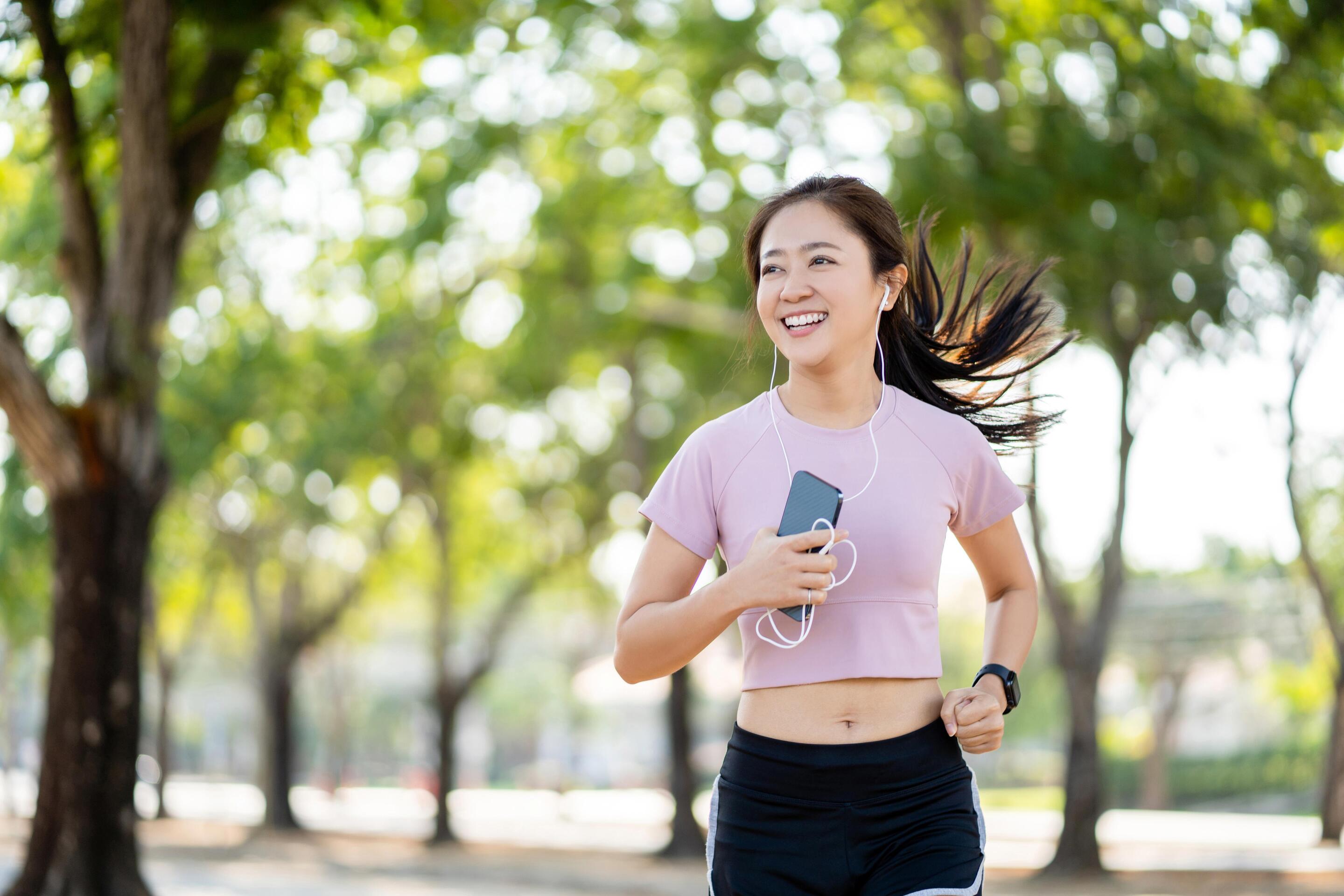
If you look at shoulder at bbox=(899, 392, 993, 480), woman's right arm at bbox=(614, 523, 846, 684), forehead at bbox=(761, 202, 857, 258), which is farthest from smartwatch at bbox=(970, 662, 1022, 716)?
forehead at bbox=(761, 202, 857, 258)

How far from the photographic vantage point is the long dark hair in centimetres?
283

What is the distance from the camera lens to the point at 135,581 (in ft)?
30.6

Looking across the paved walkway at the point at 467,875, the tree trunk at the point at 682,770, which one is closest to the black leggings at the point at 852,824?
the paved walkway at the point at 467,875

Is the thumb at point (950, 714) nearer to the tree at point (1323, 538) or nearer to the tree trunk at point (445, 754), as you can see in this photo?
the tree at point (1323, 538)

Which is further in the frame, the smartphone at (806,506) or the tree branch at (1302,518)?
the tree branch at (1302,518)

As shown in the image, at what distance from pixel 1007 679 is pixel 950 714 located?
24 cm

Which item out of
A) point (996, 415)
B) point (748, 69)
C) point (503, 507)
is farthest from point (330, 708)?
point (996, 415)

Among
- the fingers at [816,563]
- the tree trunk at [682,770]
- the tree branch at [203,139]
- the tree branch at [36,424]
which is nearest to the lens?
the fingers at [816,563]

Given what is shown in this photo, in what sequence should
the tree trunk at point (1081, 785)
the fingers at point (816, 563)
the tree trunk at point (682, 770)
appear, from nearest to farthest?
the fingers at point (816, 563), the tree trunk at point (1081, 785), the tree trunk at point (682, 770)

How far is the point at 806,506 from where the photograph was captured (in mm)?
2445

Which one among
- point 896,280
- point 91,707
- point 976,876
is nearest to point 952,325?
point 896,280

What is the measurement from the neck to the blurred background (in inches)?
26.4

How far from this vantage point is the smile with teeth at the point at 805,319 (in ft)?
8.82

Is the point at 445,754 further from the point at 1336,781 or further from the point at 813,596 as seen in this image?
the point at 813,596
